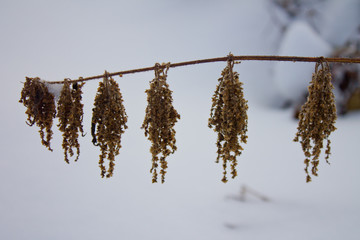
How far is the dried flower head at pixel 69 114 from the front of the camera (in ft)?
4.36

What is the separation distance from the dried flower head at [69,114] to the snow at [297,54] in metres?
4.81

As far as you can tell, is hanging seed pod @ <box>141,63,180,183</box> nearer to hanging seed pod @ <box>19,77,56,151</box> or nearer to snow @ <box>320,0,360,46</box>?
hanging seed pod @ <box>19,77,56,151</box>

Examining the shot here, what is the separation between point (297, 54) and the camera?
17.6ft

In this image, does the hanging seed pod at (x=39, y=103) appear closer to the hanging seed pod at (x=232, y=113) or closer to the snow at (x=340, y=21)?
the hanging seed pod at (x=232, y=113)

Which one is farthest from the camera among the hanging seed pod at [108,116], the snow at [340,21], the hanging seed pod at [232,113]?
the snow at [340,21]

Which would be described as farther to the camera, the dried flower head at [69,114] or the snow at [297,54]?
the snow at [297,54]

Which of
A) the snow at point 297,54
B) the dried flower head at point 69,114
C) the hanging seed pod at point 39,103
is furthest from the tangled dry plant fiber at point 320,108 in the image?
the snow at point 297,54

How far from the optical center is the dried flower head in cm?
133

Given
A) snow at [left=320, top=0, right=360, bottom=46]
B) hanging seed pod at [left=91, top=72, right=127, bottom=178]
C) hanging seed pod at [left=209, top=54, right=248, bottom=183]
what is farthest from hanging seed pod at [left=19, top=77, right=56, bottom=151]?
snow at [left=320, top=0, right=360, bottom=46]

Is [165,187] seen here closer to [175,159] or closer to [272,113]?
[175,159]

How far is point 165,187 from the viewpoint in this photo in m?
3.23

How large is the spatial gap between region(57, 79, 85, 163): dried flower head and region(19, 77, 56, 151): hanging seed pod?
8 centimetres

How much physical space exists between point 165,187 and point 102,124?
2138 millimetres

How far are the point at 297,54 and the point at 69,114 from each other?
5208 mm
